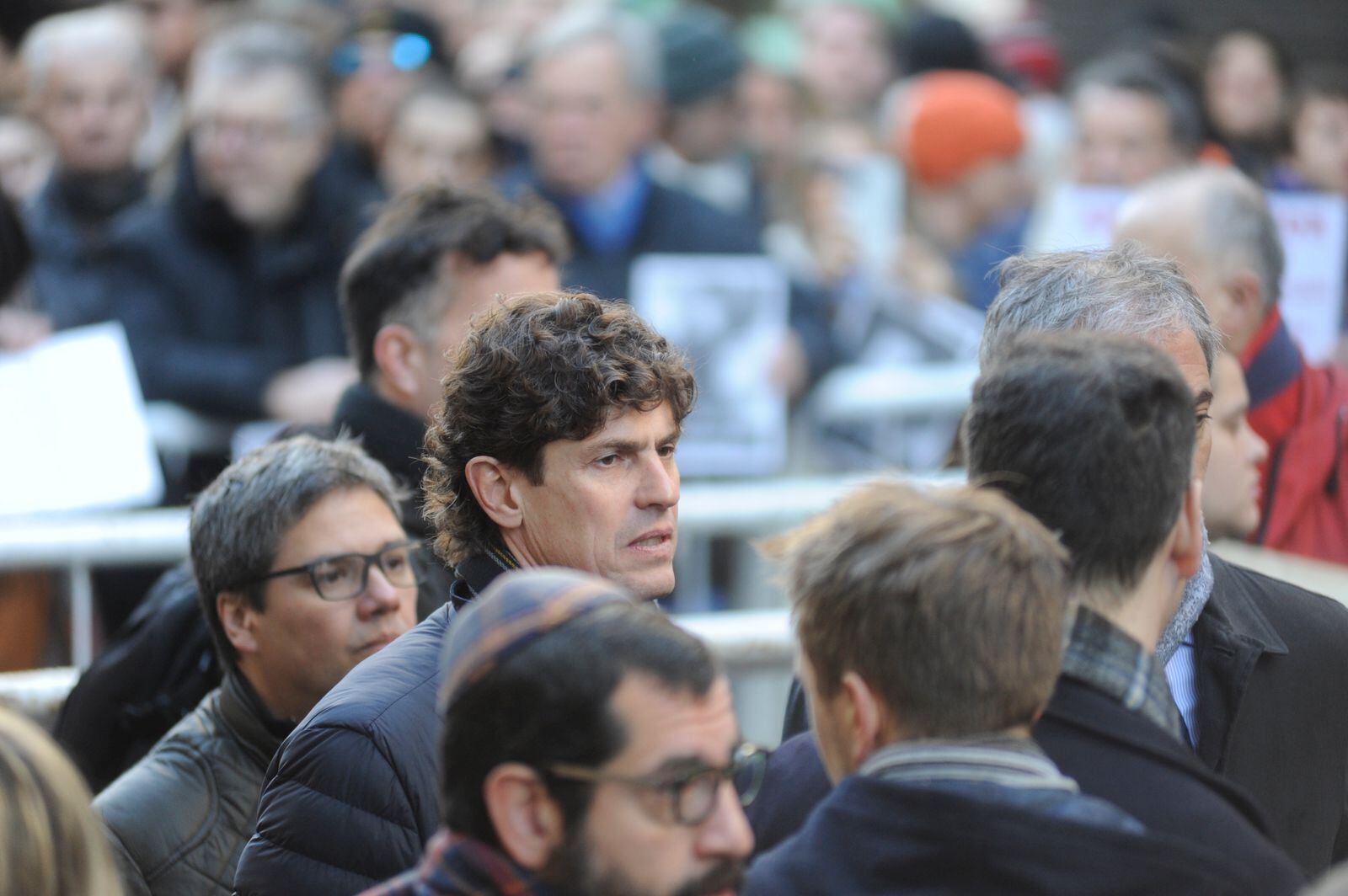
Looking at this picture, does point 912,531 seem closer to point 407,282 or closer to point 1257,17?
point 407,282

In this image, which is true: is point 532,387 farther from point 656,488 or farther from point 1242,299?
point 1242,299

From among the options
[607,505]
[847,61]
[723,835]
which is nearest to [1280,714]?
[607,505]

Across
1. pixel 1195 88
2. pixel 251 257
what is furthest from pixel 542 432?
pixel 1195 88

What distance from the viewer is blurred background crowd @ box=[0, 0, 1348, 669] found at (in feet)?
20.4

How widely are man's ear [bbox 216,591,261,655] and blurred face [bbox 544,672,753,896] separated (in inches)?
63.0

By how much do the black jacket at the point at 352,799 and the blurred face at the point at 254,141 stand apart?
148 inches

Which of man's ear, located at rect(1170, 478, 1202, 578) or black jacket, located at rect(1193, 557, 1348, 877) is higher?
man's ear, located at rect(1170, 478, 1202, 578)

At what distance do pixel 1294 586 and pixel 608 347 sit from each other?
4.57ft

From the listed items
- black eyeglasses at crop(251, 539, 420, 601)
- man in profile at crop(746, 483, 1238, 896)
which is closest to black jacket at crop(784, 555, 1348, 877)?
man in profile at crop(746, 483, 1238, 896)

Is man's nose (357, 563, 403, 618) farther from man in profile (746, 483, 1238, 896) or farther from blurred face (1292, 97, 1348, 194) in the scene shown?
blurred face (1292, 97, 1348, 194)

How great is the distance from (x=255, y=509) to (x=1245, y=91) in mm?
7585

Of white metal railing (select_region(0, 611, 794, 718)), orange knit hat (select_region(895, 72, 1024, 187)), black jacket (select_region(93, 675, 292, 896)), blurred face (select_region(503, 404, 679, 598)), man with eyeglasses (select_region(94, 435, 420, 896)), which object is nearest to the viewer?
blurred face (select_region(503, 404, 679, 598))

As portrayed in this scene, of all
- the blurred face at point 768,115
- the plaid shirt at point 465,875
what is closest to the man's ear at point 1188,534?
the plaid shirt at point 465,875

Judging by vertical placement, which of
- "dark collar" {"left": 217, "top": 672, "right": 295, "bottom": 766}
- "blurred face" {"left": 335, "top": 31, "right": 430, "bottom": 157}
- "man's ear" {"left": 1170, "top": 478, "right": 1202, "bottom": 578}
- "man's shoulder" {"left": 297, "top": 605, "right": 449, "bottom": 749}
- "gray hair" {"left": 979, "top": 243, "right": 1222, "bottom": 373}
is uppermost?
"blurred face" {"left": 335, "top": 31, "right": 430, "bottom": 157}
